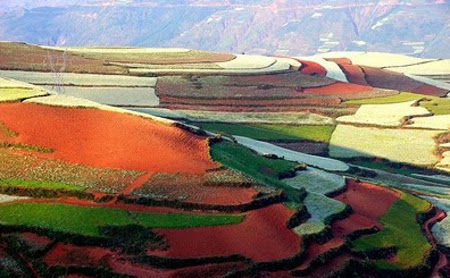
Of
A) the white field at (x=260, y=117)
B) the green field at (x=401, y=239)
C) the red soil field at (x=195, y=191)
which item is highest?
the red soil field at (x=195, y=191)

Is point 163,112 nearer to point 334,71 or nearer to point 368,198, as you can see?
point 368,198

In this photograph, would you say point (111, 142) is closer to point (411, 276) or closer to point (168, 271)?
point (168, 271)

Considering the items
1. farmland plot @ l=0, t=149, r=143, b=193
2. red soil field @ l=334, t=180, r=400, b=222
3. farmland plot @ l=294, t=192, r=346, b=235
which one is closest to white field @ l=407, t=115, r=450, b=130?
red soil field @ l=334, t=180, r=400, b=222

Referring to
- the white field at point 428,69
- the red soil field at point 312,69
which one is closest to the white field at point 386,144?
the red soil field at point 312,69

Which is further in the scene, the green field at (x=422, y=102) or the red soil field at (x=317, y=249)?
the green field at (x=422, y=102)

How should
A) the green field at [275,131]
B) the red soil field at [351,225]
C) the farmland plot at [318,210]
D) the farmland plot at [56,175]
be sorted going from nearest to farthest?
the farmland plot at [318,210], the farmland plot at [56,175], the red soil field at [351,225], the green field at [275,131]

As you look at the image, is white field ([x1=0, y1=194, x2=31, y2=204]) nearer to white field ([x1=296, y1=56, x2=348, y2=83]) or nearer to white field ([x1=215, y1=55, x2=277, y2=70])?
white field ([x1=215, y1=55, x2=277, y2=70])

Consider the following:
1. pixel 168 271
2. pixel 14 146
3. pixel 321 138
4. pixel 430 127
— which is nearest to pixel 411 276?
pixel 168 271

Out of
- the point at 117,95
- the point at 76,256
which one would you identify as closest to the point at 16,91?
the point at 76,256

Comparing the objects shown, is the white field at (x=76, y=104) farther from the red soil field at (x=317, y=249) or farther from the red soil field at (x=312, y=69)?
the red soil field at (x=312, y=69)
